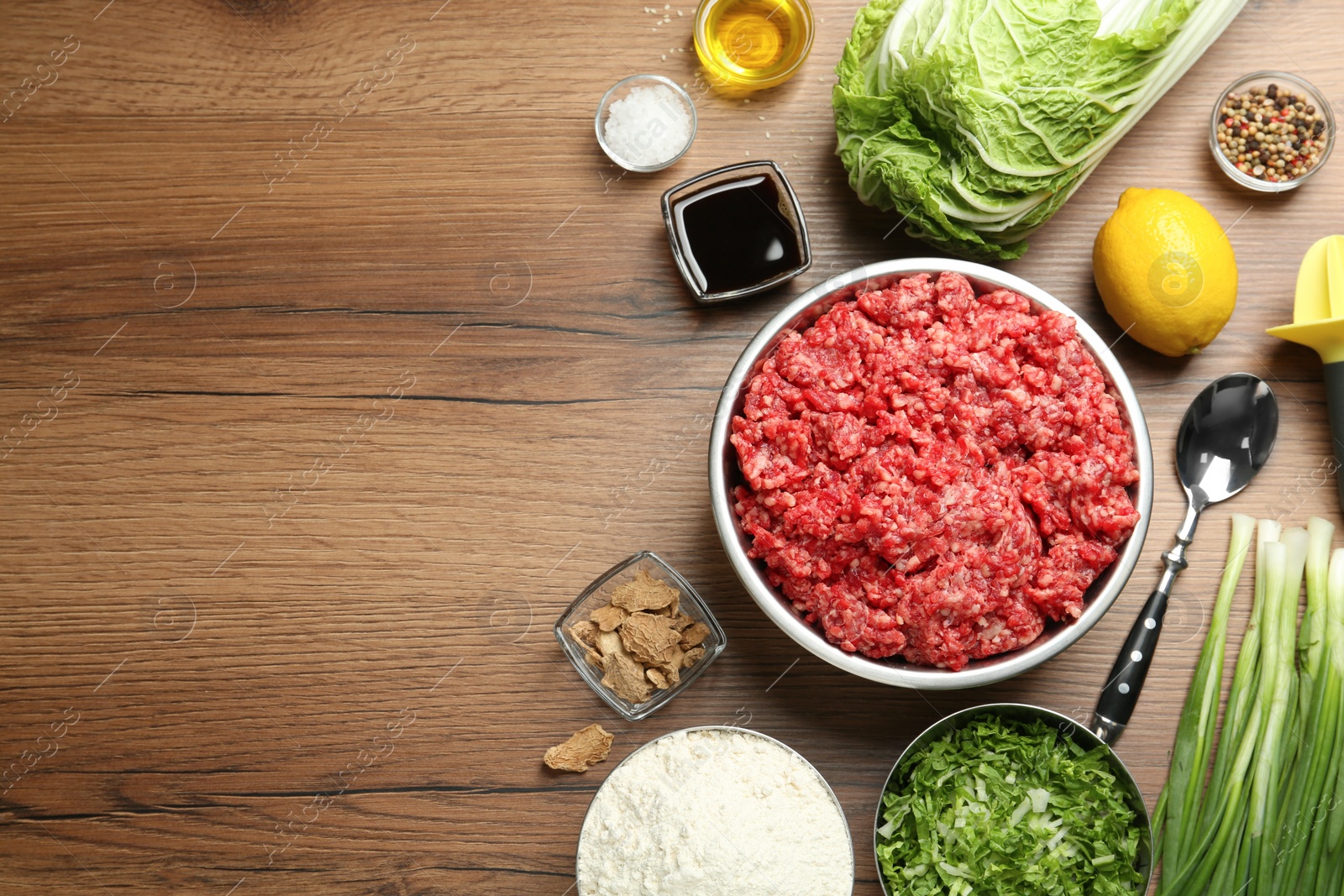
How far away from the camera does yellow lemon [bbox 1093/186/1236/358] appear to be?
2576 millimetres

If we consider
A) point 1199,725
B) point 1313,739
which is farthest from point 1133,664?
point 1313,739

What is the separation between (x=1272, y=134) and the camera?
2.90 m

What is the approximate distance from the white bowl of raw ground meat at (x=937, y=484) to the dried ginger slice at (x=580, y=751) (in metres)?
0.80

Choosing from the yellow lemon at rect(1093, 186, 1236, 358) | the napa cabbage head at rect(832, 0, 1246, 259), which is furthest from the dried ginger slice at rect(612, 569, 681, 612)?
the yellow lemon at rect(1093, 186, 1236, 358)

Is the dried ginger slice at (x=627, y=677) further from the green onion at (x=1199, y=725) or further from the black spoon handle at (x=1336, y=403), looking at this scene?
the black spoon handle at (x=1336, y=403)

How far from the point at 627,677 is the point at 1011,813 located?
1.19m

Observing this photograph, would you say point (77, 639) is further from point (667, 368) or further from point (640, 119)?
point (640, 119)

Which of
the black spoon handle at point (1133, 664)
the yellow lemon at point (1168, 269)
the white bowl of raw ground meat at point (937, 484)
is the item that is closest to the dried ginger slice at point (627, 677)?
the white bowl of raw ground meat at point (937, 484)

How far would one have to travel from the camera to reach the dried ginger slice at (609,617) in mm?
2738

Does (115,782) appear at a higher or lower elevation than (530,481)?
lower

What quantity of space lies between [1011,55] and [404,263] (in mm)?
2024

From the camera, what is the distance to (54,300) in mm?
3047

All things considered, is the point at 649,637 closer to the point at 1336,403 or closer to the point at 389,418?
the point at 389,418

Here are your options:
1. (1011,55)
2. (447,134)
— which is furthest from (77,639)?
(1011,55)
